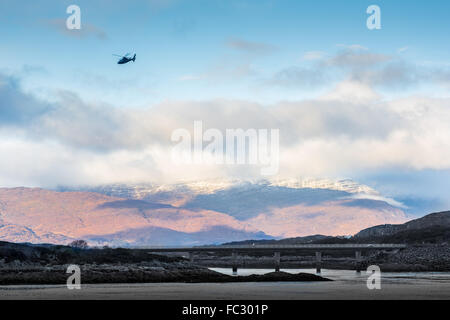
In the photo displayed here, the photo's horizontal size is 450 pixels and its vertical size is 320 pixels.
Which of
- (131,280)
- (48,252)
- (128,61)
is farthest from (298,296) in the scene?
(48,252)

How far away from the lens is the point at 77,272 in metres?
134

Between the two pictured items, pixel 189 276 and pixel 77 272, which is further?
pixel 189 276

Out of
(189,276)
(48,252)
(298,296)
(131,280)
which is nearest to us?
(298,296)

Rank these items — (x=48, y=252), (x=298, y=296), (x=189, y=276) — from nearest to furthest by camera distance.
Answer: (x=298, y=296) < (x=189, y=276) < (x=48, y=252)
